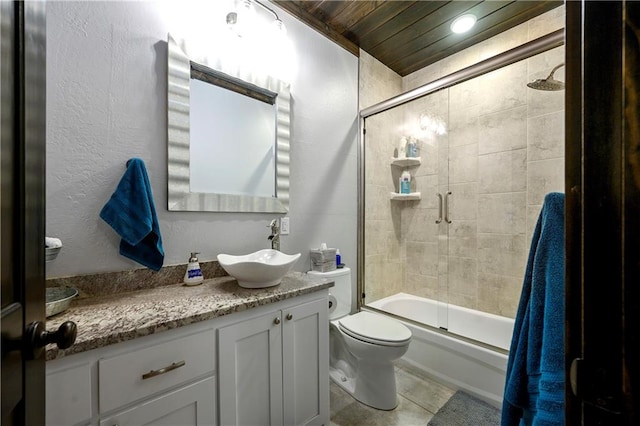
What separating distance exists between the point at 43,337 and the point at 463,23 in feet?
9.01

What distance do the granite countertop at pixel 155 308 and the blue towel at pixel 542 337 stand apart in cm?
83

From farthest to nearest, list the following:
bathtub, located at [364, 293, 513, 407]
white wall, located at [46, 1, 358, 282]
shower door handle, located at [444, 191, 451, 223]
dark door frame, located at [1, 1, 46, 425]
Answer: shower door handle, located at [444, 191, 451, 223] → bathtub, located at [364, 293, 513, 407] → white wall, located at [46, 1, 358, 282] → dark door frame, located at [1, 1, 46, 425]

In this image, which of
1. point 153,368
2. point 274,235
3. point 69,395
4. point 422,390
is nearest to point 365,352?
point 422,390

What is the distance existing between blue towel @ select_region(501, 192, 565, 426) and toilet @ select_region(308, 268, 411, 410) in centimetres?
89

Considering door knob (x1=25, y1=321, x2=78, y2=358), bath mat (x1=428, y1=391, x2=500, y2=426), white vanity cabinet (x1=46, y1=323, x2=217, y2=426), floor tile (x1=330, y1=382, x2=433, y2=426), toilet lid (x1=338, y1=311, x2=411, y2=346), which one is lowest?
floor tile (x1=330, y1=382, x2=433, y2=426)

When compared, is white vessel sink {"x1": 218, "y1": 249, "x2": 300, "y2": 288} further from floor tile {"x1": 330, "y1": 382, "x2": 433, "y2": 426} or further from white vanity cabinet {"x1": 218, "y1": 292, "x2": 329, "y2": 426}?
floor tile {"x1": 330, "y1": 382, "x2": 433, "y2": 426}

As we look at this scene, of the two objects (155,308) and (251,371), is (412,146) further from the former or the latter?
(155,308)

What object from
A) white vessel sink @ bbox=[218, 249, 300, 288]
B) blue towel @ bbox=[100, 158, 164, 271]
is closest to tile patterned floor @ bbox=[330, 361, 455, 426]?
white vessel sink @ bbox=[218, 249, 300, 288]

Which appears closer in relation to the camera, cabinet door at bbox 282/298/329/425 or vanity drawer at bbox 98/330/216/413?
vanity drawer at bbox 98/330/216/413

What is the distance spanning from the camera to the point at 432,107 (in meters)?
2.30

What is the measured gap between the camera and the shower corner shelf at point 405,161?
248 cm

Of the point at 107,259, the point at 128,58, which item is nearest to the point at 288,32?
the point at 128,58

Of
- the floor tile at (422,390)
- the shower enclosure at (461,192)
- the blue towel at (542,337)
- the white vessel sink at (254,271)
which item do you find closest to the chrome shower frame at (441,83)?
the shower enclosure at (461,192)

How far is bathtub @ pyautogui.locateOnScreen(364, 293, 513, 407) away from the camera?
1.62m
